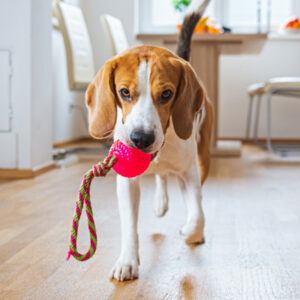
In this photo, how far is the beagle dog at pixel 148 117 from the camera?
3.92ft

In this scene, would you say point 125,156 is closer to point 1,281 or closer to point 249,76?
point 1,281

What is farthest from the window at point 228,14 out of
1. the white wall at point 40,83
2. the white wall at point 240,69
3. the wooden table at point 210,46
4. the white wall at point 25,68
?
the white wall at point 25,68

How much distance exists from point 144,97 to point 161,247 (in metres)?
0.60

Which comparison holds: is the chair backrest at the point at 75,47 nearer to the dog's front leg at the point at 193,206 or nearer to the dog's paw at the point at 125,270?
the dog's front leg at the point at 193,206

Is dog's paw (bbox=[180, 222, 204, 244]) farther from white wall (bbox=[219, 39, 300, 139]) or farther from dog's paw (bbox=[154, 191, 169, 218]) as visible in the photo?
white wall (bbox=[219, 39, 300, 139])

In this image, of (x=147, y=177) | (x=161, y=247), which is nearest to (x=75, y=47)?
(x=147, y=177)

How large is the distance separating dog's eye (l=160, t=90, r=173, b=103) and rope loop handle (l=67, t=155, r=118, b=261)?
0.18 metres

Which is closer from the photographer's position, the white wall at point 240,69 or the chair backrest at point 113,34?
the chair backrest at point 113,34

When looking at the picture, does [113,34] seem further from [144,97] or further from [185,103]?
[144,97]

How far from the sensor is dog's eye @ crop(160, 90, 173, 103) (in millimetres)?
1235

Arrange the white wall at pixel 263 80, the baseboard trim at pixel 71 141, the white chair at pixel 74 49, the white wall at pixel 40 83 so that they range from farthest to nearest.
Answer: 1. the white wall at pixel 263 80
2. the baseboard trim at pixel 71 141
3. the white chair at pixel 74 49
4. the white wall at pixel 40 83

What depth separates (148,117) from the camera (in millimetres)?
1167

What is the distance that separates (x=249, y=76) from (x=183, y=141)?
469cm

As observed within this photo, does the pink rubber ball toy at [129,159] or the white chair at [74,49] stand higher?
the white chair at [74,49]
